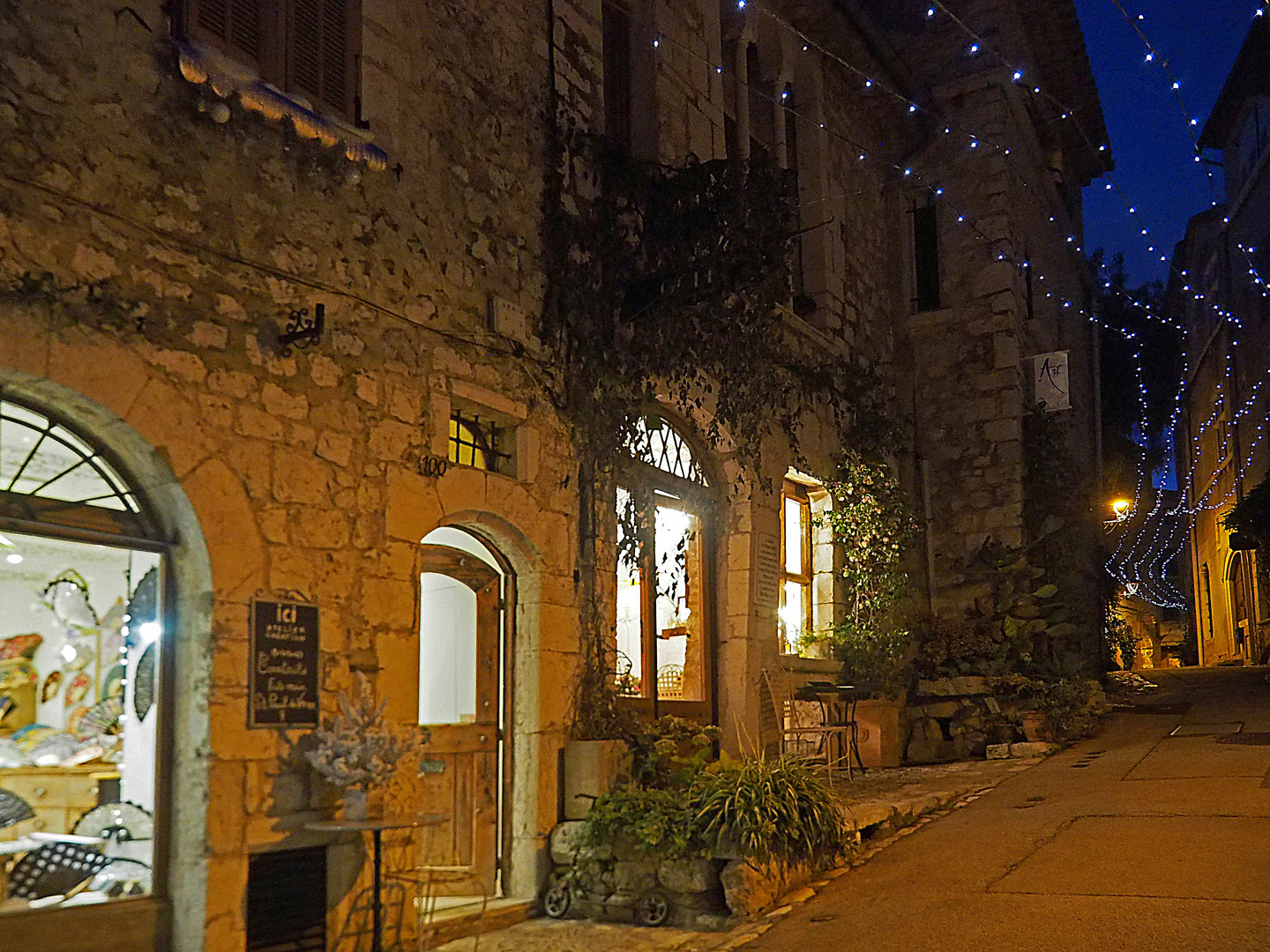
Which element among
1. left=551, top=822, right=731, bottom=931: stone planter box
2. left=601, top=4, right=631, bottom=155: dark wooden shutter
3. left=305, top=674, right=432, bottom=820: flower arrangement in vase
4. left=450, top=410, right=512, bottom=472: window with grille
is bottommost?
left=551, top=822, right=731, bottom=931: stone planter box

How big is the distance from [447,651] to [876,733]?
498 centimetres

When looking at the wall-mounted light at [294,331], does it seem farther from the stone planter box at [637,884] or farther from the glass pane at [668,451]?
the stone planter box at [637,884]

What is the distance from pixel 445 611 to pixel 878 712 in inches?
197

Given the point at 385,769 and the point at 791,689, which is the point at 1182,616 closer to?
the point at 791,689

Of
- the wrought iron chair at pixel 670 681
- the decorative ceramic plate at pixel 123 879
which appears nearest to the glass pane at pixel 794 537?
the wrought iron chair at pixel 670 681

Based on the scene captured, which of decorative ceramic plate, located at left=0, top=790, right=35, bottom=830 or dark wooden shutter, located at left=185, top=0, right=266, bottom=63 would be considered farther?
dark wooden shutter, located at left=185, top=0, right=266, bottom=63

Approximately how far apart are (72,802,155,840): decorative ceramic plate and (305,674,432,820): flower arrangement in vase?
0.68 metres

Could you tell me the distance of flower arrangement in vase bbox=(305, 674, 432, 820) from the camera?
17.0 ft

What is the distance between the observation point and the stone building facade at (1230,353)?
64.7 feet

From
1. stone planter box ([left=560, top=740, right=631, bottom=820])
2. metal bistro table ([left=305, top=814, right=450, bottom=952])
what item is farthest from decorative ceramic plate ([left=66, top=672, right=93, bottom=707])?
stone planter box ([left=560, top=740, right=631, bottom=820])

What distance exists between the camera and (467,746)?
652 centimetres

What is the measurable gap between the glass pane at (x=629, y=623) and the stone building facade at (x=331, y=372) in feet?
0.55

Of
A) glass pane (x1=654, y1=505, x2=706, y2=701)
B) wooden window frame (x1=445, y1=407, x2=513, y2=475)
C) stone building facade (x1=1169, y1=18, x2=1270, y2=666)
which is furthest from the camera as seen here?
stone building facade (x1=1169, y1=18, x2=1270, y2=666)

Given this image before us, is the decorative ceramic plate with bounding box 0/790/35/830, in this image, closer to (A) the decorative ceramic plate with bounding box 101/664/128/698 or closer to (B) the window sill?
(A) the decorative ceramic plate with bounding box 101/664/128/698
